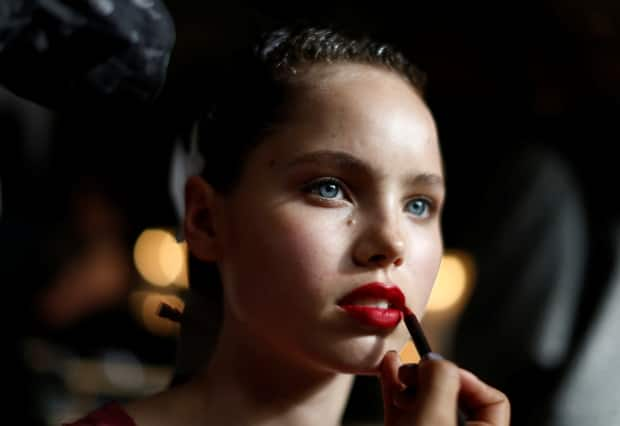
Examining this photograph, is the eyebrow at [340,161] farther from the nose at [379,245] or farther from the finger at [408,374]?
the finger at [408,374]

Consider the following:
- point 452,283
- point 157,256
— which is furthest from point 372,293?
point 157,256

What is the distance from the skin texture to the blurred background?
223mm

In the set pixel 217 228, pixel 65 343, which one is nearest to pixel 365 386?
pixel 217 228

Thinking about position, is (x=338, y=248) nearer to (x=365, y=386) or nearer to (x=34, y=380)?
(x=365, y=386)

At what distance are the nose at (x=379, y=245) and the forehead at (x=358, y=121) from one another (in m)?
0.06

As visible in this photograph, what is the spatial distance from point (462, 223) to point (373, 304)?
1243 mm

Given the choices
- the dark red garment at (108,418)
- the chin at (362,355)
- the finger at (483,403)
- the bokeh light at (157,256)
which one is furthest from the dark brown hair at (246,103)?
the bokeh light at (157,256)

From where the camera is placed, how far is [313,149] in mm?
847

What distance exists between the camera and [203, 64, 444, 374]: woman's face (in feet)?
2.67

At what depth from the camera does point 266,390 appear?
90cm

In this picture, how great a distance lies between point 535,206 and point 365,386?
510 millimetres

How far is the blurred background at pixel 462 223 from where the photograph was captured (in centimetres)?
152

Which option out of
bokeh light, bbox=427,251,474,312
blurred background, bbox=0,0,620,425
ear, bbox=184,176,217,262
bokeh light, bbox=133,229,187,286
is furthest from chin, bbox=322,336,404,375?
bokeh light, bbox=133,229,187,286

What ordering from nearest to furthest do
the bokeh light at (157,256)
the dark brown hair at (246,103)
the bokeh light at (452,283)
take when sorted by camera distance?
the dark brown hair at (246,103) → the bokeh light at (452,283) → the bokeh light at (157,256)
